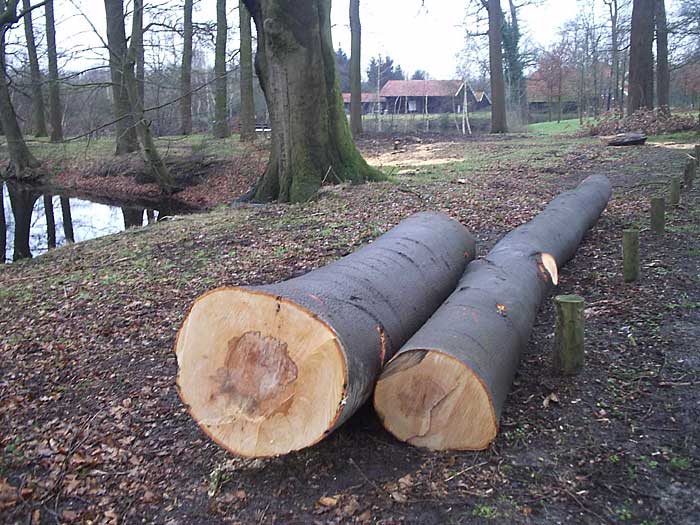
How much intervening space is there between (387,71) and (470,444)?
69772 millimetres

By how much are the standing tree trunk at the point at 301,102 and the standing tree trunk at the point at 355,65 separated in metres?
14.5

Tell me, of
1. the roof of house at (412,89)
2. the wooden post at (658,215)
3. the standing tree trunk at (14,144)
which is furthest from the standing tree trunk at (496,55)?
the roof of house at (412,89)

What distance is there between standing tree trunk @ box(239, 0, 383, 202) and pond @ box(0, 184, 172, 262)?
16.0 ft

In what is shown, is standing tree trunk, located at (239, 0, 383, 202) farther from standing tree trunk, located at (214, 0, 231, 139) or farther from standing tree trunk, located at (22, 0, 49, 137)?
standing tree trunk, located at (22, 0, 49, 137)

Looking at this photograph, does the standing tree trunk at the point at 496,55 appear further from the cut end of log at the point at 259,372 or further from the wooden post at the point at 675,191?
the cut end of log at the point at 259,372

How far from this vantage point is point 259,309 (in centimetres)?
317

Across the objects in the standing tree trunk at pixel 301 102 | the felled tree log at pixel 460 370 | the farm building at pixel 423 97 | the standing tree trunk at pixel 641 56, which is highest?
the farm building at pixel 423 97

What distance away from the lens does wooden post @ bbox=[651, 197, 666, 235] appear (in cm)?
709

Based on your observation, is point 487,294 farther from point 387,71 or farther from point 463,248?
point 387,71

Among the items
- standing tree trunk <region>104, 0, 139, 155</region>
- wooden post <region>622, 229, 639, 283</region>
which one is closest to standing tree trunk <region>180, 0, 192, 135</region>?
standing tree trunk <region>104, 0, 139, 155</region>

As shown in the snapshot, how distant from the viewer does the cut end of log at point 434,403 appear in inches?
127

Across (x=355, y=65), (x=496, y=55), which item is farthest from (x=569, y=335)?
(x=496, y=55)

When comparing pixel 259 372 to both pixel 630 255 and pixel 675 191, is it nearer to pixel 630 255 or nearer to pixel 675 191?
pixel 630 255

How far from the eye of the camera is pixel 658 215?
7137 millimetres
